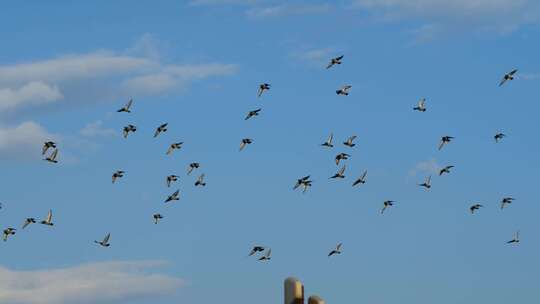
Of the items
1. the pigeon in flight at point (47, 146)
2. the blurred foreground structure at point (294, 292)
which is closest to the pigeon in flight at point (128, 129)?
the pigeon in flight at point (47, 146)

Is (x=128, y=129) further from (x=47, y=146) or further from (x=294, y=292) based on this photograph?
(x=294, y=292)

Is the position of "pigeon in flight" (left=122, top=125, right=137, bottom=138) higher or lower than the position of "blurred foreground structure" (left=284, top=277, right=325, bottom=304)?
higher

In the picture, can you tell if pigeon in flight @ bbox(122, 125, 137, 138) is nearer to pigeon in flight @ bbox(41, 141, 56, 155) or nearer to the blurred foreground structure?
pigeon in flight @ bbox(41, 141, 56, 155)

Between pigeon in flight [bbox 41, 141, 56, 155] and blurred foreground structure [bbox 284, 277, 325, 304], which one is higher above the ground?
pigeon in flight [bbox 41, 141, 56, 155]

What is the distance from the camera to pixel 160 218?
123438mm

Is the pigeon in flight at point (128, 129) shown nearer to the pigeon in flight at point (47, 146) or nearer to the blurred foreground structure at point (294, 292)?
the pigeon in flight at point (47, 146)

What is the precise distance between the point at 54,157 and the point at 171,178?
16.5 meters

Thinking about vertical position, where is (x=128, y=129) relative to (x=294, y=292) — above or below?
above

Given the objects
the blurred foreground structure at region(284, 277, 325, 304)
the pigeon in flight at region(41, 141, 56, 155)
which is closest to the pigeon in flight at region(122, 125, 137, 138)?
the pigeon in flight at region(41, 141, 56, 155)

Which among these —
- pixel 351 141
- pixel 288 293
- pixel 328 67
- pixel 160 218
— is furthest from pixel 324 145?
pixel 288 293

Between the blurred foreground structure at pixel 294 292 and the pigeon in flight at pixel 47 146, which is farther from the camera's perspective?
the pigeon in flight at pixel 47 146

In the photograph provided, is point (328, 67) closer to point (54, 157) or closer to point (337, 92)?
point (337, 92)

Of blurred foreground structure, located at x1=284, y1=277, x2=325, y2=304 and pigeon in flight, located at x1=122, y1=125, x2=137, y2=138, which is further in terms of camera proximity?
pigeon in flight, located at x1=122, y1=125, x2=137, y2=138

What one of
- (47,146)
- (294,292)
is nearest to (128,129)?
(47,146)
